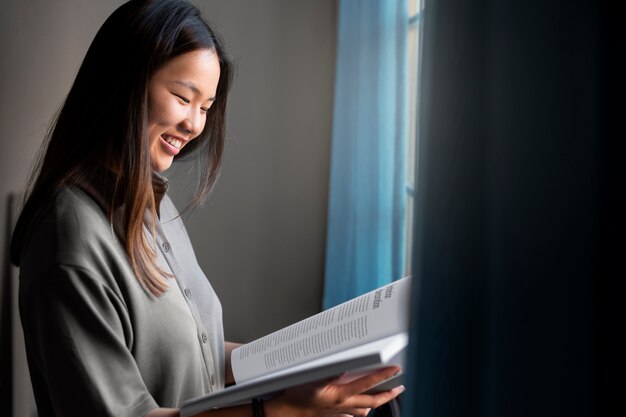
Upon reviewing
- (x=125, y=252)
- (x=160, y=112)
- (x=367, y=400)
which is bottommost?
(x=367, y=400)

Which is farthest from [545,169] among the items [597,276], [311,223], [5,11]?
[311,223]

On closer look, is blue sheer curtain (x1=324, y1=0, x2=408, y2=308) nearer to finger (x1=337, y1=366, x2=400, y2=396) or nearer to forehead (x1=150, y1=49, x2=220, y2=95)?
forehead (x1=150, y1=49, x2=220, y2=95)

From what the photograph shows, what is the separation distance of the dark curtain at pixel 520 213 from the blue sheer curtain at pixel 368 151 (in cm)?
125

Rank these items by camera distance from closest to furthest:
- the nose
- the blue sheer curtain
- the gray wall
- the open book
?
the open book → the nose → the blue sheer curtain → the gray wall

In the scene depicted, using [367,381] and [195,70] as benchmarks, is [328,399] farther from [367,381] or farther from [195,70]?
[195,70]

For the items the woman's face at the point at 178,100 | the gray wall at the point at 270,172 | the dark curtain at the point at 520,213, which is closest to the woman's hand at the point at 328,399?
the dark curtain at the point at 520,213

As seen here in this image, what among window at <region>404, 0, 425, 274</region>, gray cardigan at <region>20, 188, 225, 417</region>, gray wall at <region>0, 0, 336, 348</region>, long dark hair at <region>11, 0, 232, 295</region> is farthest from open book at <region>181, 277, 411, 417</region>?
gray wall at <region>0, 0, 336, 348</region>

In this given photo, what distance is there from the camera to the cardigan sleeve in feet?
3.27

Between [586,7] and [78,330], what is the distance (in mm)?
776

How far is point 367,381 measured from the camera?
2.75 feet

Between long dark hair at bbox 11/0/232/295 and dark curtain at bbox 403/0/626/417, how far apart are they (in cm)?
62

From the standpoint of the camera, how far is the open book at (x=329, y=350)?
0.73 m

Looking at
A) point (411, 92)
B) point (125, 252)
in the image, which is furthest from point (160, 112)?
point (411, 92)

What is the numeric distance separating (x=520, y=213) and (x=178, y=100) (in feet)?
2.53
